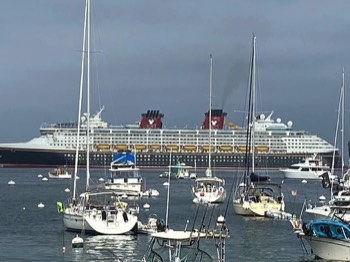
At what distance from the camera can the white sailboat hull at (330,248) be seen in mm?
36938

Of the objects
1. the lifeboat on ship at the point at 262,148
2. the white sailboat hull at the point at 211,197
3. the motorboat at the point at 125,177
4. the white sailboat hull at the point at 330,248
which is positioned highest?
the lifeboat on ship at the point at 262,148

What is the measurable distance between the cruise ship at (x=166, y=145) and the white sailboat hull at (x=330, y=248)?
140786mm

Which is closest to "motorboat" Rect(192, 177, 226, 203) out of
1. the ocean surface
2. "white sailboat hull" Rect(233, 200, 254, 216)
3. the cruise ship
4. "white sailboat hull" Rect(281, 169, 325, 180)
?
the ocean surface

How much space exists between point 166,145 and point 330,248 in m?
149

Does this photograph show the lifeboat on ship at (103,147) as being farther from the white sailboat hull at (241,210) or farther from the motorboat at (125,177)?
the white sailboat hull at (241,210)

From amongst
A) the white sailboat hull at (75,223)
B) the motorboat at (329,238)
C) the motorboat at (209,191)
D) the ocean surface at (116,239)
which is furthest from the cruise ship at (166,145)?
the motorboat at (329,238)

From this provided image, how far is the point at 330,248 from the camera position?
37469 mm

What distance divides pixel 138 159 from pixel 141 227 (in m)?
137

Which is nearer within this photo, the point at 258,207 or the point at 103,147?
the point at 258,207

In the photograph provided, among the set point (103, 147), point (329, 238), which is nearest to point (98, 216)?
point (329, 238)

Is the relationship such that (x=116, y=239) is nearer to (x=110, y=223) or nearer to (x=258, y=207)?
(x=110, y=223)

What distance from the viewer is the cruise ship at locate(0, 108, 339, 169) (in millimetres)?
182500

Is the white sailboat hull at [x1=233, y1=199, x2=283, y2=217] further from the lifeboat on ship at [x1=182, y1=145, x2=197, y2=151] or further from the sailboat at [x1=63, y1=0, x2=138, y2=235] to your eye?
the lifeboat on ship at [x1=182, y1=145, x2=197, y2=151]

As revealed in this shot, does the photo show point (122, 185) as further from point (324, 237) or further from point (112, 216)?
point (324, 237)
